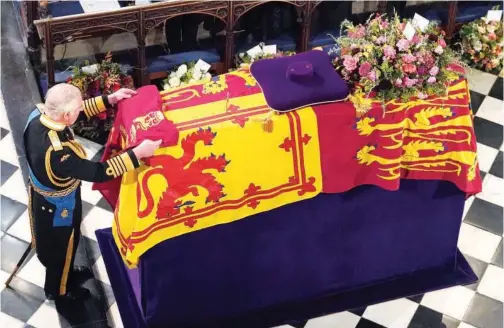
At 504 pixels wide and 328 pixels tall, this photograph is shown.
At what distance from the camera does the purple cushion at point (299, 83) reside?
14.0ft

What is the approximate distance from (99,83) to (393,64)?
234 cm

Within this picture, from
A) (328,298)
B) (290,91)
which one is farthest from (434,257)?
(290,91)

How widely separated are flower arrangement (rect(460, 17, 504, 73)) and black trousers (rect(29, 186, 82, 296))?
3608 millimetres

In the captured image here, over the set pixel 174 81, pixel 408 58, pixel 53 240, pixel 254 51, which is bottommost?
pixel 53 240

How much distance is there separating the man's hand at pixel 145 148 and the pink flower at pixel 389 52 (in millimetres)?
1286

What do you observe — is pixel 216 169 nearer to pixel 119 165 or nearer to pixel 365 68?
pixel 119 165

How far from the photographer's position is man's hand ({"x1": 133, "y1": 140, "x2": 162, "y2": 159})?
159 inches

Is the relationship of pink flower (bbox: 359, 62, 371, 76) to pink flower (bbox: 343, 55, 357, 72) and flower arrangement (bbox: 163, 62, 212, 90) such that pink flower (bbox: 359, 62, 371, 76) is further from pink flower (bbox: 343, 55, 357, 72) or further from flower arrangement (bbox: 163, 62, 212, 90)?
flower arrangement (bbox: 163, 62, 212, 90)

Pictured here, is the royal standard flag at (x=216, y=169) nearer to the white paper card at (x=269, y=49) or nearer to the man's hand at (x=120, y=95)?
the man's hand at (x=120, y=95)

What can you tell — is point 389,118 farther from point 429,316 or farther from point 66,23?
point 66,23

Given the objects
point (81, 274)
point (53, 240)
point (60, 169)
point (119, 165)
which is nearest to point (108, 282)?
point (81, 274)

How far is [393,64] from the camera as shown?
4406 millimetres

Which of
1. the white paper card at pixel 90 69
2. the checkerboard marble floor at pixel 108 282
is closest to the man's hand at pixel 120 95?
the checkerboard marble floor at pixel 108 282

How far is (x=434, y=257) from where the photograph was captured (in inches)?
203
